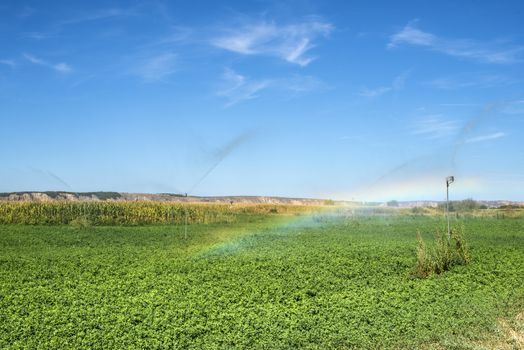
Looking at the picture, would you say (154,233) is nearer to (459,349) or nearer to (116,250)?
(116,250)

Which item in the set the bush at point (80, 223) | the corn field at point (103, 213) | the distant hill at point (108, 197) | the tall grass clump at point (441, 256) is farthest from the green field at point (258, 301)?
the distant hill at point (108, 197)

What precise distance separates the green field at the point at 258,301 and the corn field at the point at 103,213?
21.6 m

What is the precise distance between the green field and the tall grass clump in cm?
43

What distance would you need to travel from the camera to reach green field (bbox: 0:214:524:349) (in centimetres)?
897

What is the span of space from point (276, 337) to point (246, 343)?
1.88 ft

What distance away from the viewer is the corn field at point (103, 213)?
131ft

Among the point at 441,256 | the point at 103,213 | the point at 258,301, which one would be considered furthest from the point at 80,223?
the point at 258,301

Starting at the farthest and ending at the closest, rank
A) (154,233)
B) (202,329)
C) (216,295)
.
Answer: (154,233)
(216,295)
(202,329)

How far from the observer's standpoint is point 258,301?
1170 centimetres

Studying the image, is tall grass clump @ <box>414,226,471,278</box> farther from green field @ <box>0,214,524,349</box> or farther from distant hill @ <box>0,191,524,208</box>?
distant hill @ <box>0,191,524,208</box>

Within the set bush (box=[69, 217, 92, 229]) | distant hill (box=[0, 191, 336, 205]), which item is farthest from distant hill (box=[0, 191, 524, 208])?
bush (box=[69, 217, 92, 229])

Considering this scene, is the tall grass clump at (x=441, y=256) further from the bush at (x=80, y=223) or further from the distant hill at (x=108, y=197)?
the distant hill at (x=108, y=197)

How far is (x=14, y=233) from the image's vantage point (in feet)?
94.5

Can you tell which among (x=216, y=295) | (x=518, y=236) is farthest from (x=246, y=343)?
(x=518, y=236)
